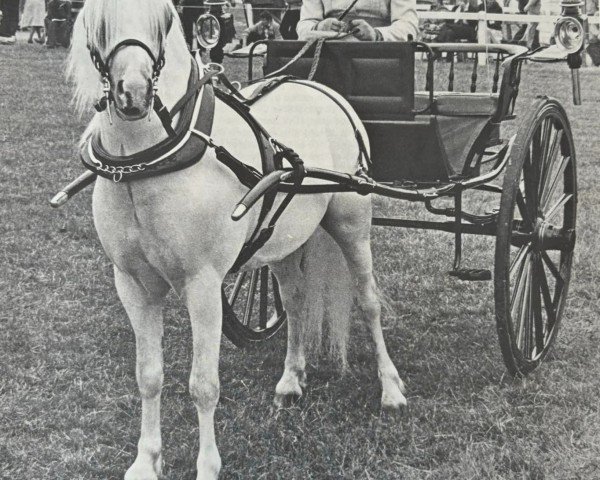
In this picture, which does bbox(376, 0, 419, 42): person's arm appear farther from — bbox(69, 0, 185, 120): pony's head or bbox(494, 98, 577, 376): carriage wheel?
bbox(69, 0, 185, 120): pony's head

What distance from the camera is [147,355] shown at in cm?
361

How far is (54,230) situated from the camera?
731 centimetres

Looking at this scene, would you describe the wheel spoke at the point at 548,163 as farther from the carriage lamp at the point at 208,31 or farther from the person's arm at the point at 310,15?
the carriage lamp at the point at 208,31

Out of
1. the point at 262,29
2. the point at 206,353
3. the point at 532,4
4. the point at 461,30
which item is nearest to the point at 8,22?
the point at 262,29

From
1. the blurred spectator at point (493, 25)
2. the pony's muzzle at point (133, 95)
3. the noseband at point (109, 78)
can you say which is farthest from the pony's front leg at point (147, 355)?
the blurred spectator at point (493, 25)

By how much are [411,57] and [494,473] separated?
208cm

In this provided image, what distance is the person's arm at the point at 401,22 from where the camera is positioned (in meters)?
4.97

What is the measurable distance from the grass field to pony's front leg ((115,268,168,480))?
17cm

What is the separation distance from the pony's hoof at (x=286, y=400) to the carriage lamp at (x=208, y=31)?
69.6 inches

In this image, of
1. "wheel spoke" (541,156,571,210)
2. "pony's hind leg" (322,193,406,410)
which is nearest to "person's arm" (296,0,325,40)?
"pony's hind leg" (322,193,406,410)

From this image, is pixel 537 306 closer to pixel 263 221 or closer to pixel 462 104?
pixel 462 104

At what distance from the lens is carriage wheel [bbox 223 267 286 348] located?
4.82 meters

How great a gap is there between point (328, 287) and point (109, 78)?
2.07 metres

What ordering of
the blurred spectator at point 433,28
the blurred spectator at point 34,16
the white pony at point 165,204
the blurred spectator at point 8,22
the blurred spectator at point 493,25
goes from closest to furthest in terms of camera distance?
the white pony at point 165,204 → the blurred spectator at point 493,25 → the blurred spectator at point 433,28 → the blurred spectator at point 8,22 → the blurred spectator at point 34,16
